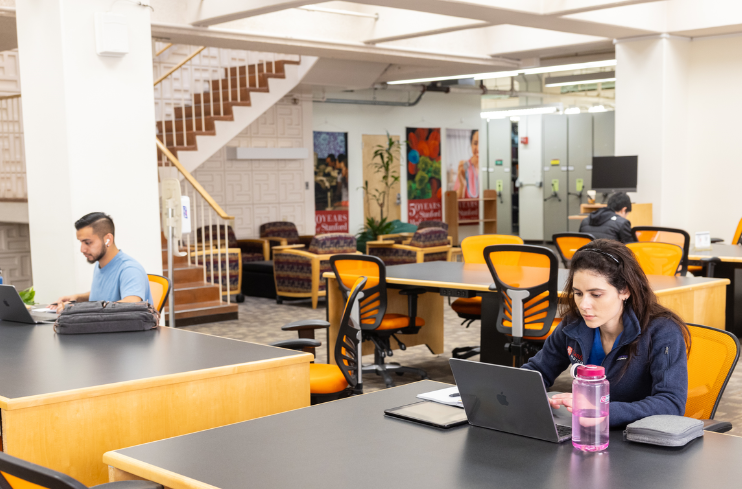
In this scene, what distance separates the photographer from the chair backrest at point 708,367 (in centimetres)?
259

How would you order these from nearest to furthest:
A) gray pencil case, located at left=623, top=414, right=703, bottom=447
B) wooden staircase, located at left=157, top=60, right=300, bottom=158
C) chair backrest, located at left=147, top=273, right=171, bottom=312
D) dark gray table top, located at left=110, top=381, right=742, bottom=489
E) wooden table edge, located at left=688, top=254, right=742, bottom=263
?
dark gray table top, located at left=110, top=381, right=742, bottom=489
gray pencil case, located at left=623, top=414, right=703, bottom=447
chair backrest, located at left=147, top=273, right=171, bottom=312
wooden table edge, located at left=688, top=254, right=742, bottom=263
wooden staircase, located at left=157, top=60, right=300, bottom=158

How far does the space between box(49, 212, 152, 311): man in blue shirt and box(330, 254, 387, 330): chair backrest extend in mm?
1715

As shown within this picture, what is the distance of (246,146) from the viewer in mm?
12742

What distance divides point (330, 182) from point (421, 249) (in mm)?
4352

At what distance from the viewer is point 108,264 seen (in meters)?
4.14

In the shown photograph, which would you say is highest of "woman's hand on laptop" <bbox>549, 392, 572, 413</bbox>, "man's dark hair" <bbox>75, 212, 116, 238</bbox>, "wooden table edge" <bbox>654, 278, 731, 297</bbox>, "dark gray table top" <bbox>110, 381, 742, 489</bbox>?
"man's dark hair" <bbox>75, 212, 116, 238</bbox>

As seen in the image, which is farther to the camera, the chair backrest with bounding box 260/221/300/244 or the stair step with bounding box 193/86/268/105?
the chair backrest with bounding box 260/221/300/244

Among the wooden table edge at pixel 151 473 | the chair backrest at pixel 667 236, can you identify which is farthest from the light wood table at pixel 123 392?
the chair backrest at pixel 667 236

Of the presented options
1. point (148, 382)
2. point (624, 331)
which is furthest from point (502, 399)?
point (148, 382)

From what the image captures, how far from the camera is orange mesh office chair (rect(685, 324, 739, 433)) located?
8.51 ft

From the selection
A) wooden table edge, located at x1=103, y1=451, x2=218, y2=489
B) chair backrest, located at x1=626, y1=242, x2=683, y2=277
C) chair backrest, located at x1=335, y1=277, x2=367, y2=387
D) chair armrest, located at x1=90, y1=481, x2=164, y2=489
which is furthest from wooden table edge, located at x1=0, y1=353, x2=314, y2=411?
chair backrest, located at x1=626, y1=242, x2=683, y2=277

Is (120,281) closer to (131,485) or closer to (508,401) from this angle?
(131,485)

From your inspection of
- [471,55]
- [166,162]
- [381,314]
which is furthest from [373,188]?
[381,314]

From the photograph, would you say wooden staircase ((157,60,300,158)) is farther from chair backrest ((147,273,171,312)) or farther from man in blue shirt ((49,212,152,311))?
man in blue shirt ((49,212,152,311))
